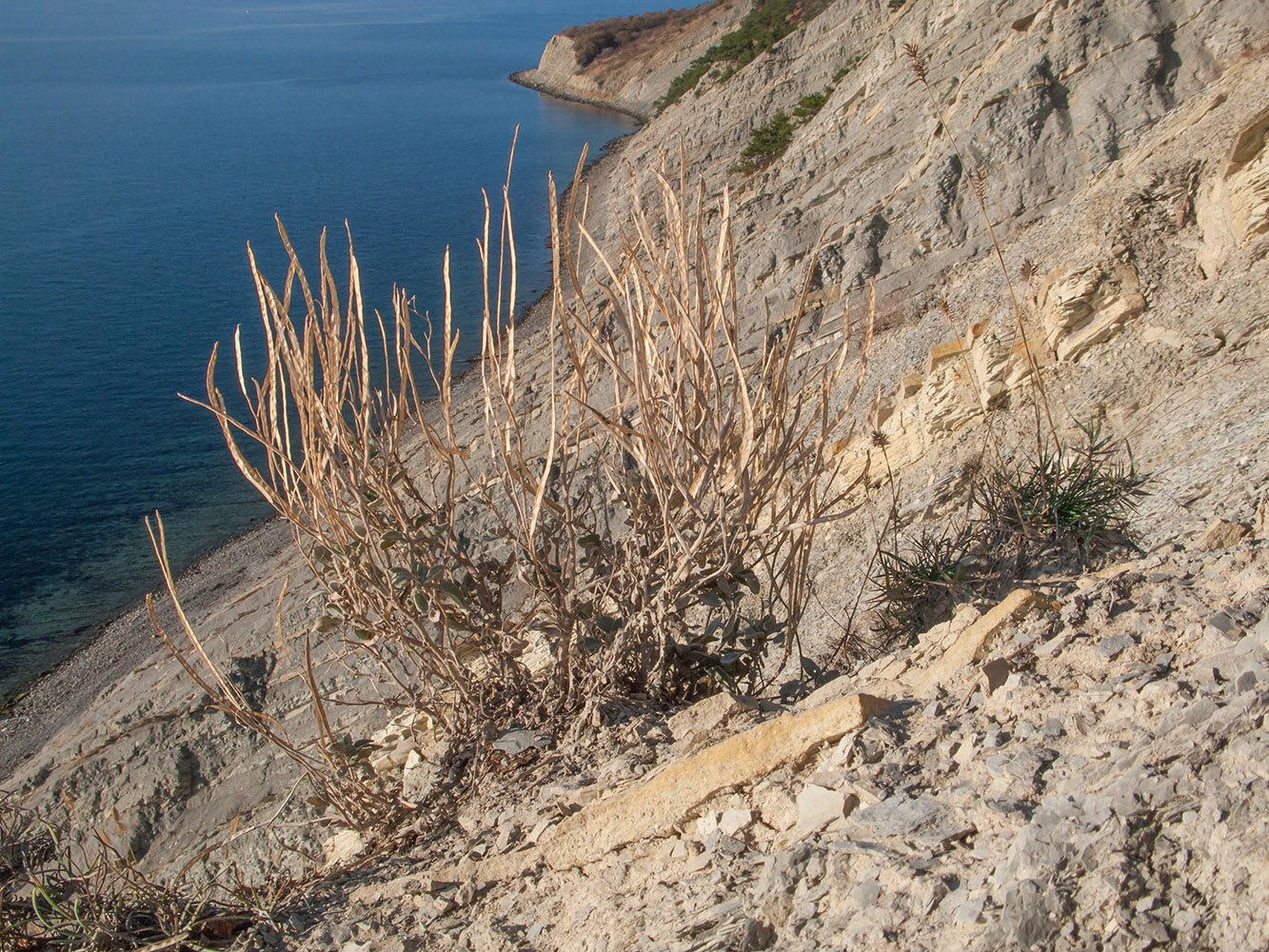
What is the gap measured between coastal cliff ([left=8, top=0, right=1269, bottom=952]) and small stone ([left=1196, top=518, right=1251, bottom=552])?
1.9 inches

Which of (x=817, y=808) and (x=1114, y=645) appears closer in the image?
(x=817, y=808)

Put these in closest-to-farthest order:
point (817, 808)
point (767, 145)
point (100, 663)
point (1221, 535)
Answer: point (817, 808), point (1221, 535), point (100, 663), point (767, 145)

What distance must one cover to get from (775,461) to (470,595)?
1315 millimetres

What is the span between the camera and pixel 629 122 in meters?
47.3

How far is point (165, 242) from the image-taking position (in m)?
28.6

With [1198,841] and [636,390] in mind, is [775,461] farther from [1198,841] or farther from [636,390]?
[1198,841]

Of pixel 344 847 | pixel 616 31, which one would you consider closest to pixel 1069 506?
pixel 344 847

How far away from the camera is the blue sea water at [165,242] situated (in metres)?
16.8

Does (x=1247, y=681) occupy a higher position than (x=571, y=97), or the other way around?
(x=571, y=97)

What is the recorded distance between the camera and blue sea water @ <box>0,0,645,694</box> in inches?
659

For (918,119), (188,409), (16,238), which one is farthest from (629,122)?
(918,119)

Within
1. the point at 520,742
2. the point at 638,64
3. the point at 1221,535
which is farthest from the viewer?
the point at 638,64

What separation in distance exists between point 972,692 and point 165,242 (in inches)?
1231

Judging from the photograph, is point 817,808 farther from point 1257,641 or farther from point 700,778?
point 1257,641
